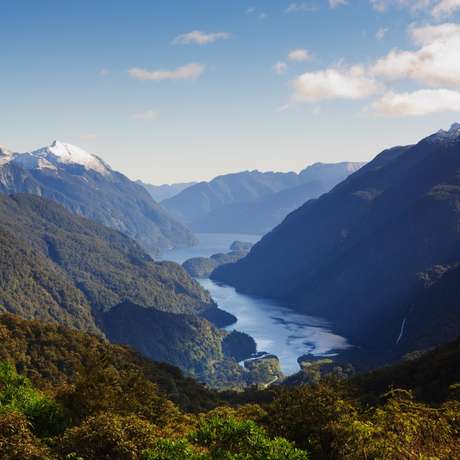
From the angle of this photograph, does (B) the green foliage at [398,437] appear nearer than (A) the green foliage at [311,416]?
Yes

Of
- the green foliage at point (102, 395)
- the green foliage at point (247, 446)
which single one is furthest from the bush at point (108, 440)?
the green foliage at point (102, 395)

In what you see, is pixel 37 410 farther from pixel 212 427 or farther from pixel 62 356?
→ pixel 62 356

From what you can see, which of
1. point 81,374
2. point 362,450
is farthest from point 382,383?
point 362,450

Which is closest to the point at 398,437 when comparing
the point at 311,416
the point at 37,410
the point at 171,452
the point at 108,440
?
the point at 311,416

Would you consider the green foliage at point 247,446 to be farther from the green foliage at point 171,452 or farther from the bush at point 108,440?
the bush at point 108,440

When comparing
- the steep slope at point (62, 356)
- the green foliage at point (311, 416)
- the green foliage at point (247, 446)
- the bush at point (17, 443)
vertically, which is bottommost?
the steep slope at point (62, 356)

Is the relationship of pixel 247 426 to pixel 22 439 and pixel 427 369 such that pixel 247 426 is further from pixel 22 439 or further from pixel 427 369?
pixel 427 369

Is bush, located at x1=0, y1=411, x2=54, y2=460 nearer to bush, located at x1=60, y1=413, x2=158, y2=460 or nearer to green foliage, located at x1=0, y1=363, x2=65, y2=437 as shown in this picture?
bush, located at x1=60, y1=413, x2=158, y2=460

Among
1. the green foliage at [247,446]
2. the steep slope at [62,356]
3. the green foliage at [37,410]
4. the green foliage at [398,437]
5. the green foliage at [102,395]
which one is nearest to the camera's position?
the green foliage at [398,437]

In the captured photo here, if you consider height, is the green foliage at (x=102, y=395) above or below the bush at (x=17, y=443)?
below

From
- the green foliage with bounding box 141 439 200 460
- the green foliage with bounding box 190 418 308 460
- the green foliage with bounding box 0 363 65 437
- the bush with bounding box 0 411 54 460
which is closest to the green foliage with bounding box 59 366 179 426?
the green foliage with bounding box 0 363 65 437

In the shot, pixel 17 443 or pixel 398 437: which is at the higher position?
pixel 17 443
